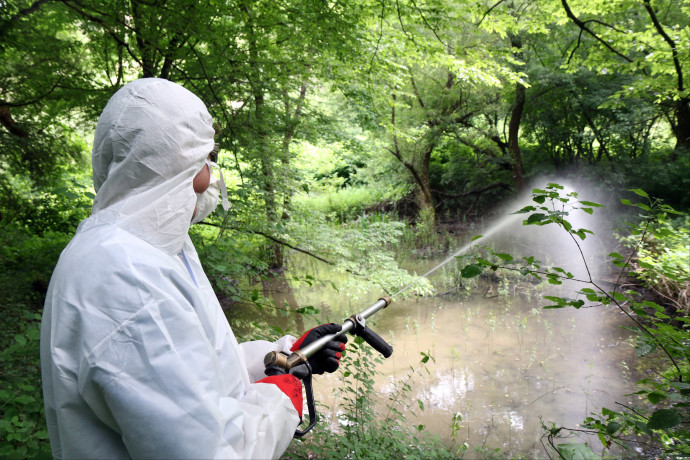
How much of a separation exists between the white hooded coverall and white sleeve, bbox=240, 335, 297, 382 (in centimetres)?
50

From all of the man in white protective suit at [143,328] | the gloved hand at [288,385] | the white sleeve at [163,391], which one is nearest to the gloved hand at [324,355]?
the gloved hand at [288,385]

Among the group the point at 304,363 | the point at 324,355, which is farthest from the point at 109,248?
the point at 324,355

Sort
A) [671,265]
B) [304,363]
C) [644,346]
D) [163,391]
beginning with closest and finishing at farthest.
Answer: [163,391]
[304,363]
[644,346]
[671,265]

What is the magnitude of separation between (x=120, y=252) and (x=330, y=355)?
3.44 feet

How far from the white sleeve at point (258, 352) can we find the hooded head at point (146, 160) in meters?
0.78

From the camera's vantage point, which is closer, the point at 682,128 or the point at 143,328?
the point at 143,328

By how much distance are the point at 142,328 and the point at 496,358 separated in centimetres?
618

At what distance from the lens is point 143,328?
916 millimetres

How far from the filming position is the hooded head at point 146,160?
1093 mm

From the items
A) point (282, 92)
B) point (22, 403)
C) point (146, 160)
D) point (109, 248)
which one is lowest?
point (22, 403)

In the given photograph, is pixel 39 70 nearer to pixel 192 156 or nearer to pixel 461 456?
pixel 192 156

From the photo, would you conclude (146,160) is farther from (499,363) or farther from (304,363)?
(499,363)

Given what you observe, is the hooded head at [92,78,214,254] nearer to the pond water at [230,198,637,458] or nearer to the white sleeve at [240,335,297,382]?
the white sleeve at [240,335,297,382]

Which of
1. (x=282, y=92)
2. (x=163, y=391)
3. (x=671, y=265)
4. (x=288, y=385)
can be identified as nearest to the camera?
(x=163, y=391)
